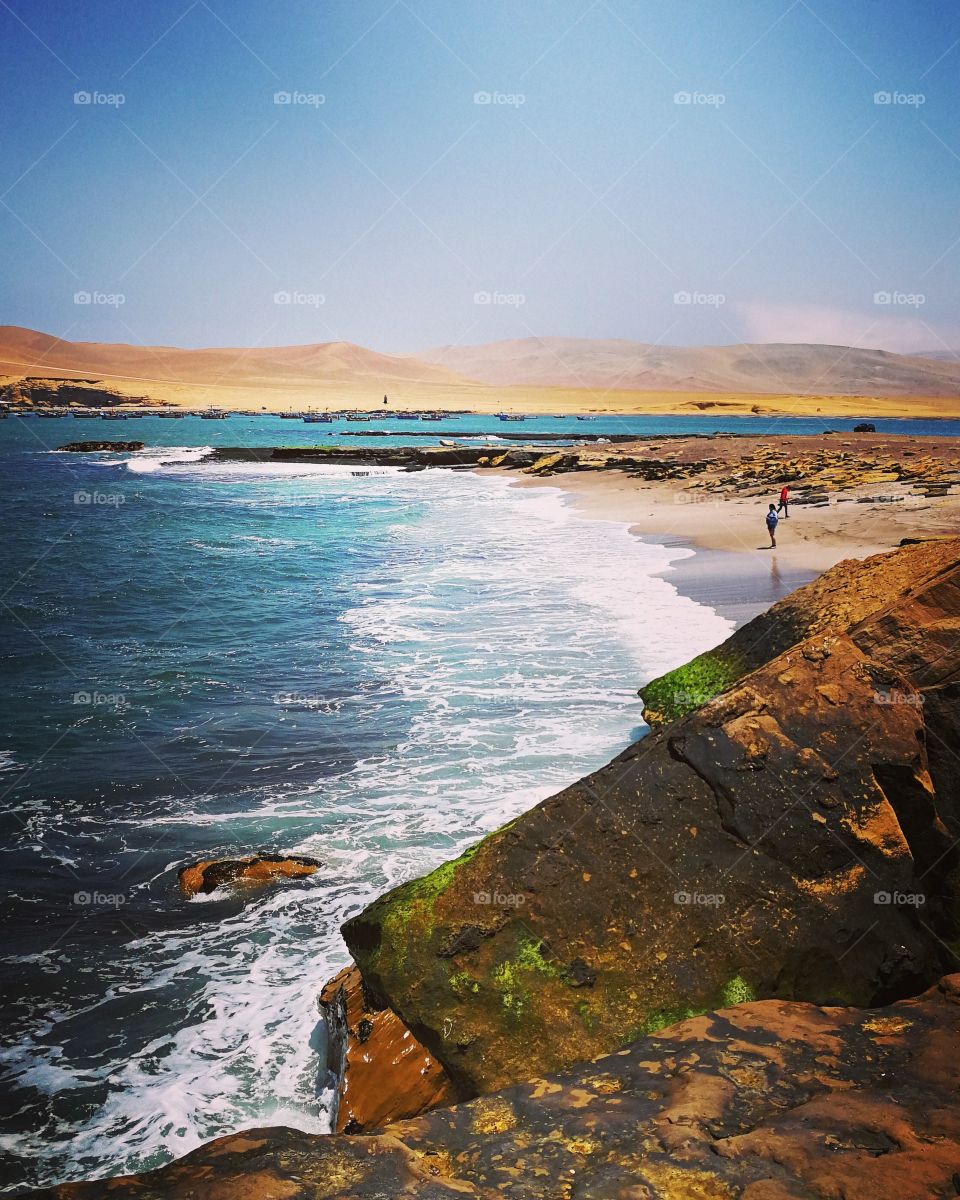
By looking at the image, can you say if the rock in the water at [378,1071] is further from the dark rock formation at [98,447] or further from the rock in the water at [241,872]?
the dark rock formation at [98,447]

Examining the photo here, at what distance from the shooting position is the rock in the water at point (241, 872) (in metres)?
8.12

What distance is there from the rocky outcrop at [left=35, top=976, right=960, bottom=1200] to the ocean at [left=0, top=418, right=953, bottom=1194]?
2.09 meters

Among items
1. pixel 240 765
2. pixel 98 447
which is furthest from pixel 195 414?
pixel 240 765

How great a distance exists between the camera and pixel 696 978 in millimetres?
4719

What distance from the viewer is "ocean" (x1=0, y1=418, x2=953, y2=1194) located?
19.3 feet

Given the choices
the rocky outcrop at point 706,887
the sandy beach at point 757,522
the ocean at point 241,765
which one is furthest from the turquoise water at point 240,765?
the rocky outcrop at point 706,887

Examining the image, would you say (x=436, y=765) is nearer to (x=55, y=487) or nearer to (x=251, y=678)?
(x=251, y=678)

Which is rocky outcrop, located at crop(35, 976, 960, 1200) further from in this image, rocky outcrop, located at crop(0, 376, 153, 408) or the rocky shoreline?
rocky outcrop, located at crop(0, 376, 153, 408)

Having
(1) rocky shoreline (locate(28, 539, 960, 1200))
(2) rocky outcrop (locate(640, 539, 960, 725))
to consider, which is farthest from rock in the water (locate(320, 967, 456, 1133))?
(2) rocky outcrop (locate(640, 539, 960, 725))

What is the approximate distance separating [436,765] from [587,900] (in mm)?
5808

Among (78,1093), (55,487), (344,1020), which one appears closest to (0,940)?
(78,1093)

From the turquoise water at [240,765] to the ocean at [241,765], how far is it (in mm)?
32

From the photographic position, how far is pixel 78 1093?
224 inches

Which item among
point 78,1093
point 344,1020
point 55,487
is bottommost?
point 78,1093
